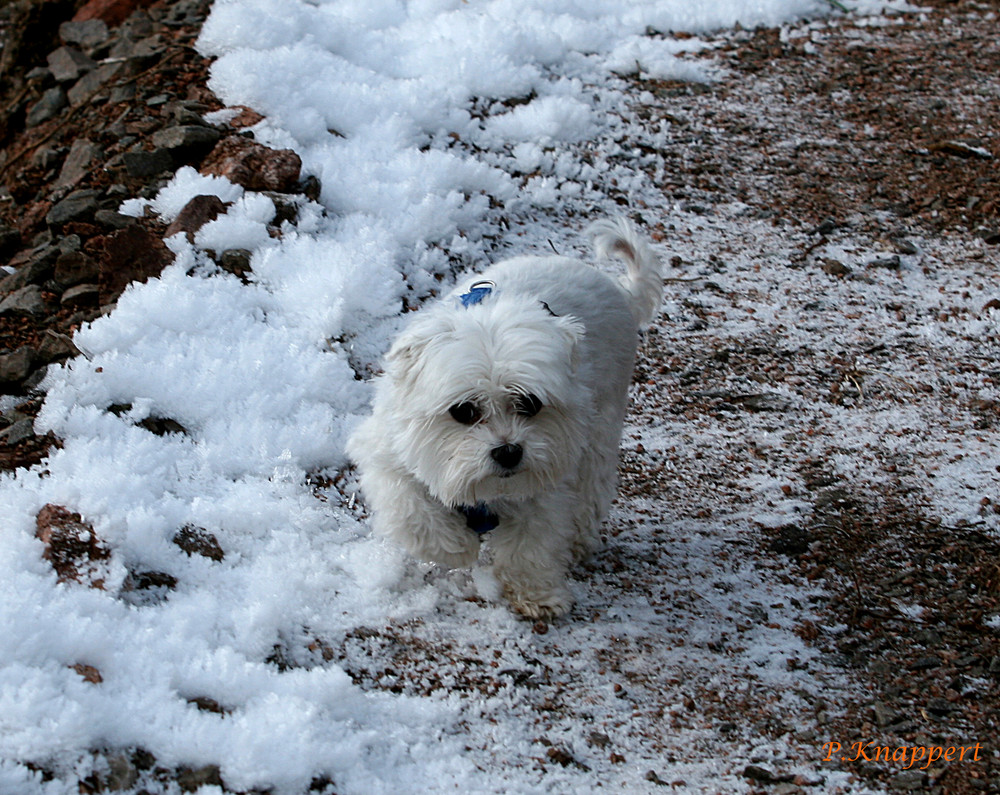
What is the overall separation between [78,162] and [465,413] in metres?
3.96

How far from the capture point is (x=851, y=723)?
11.3 ft

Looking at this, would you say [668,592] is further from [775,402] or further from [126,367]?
[126,367]

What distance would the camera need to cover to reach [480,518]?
3904 mm

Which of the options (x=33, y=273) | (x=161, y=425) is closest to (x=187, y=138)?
(x=33, y=273)

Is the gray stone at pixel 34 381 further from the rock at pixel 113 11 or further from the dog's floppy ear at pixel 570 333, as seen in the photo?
the rock at pixel 113 11

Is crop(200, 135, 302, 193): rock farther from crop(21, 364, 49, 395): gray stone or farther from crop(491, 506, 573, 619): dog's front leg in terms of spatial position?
crop(491, 506, 573, 619): dog's front leg

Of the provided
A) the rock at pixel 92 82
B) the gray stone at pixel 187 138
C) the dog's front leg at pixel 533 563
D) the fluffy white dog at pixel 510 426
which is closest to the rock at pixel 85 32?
the rock at pixel 92 82

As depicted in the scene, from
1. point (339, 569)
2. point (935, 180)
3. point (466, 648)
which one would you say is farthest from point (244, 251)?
point (935, 180)

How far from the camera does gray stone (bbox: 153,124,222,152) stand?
20.0ft

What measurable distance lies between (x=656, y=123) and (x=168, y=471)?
4.99 meters

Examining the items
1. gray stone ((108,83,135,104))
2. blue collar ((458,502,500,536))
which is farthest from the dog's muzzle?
gray stone ((108,83,135,104))

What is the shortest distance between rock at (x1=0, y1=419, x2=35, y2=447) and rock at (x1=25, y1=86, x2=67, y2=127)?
3.54 metres

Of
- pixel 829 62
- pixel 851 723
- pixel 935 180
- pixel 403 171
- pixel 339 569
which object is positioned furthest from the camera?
pixel 829 62

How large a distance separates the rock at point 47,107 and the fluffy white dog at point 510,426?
4.38 m
